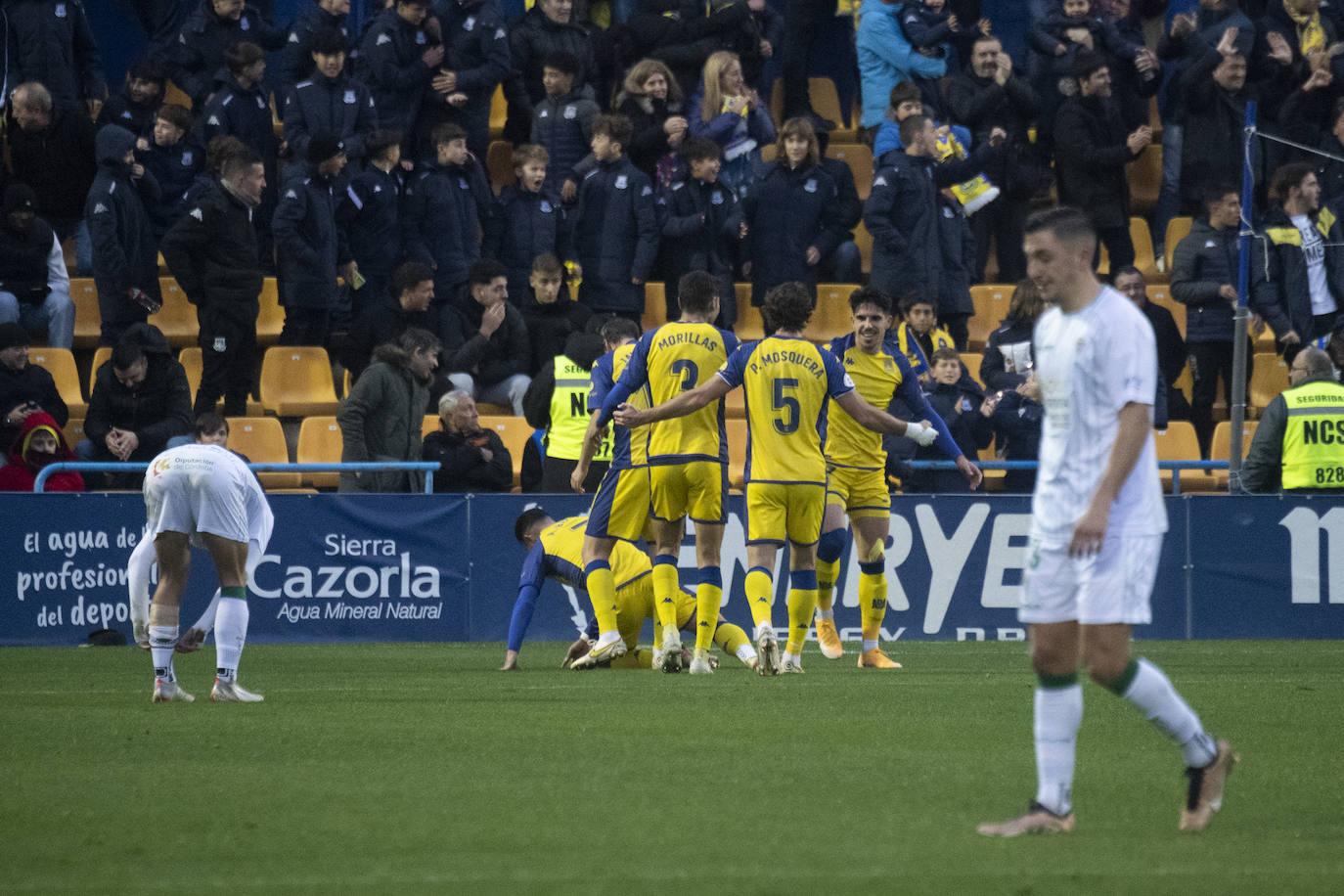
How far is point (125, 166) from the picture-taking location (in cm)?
1700

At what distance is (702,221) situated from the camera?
690 inches

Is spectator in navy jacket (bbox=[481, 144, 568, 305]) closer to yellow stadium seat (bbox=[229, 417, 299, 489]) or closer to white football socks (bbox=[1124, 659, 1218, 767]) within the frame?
yellow stadium seat (bbox=[229, 417, 299, 489])

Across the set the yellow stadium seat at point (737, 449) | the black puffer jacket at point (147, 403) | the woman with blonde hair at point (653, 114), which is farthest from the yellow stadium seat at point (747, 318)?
the black puffer jacket at point (147, 403)

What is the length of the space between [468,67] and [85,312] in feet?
15.1

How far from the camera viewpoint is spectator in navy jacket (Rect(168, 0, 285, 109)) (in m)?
18.2

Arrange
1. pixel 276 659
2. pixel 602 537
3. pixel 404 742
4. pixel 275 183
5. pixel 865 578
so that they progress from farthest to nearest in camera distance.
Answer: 1. pixel 275 183
2. pixel 276 659
3. pixel 865 578
4. pixel 602 537
5. pixel 404 742

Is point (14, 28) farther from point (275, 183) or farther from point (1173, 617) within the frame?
point (1173, 617)

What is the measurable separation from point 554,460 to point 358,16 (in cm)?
759

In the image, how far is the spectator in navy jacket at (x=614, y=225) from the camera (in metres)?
17.3

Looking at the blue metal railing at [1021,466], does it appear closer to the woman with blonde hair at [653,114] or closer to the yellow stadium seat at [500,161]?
the woman with blonde hair at [653,114]

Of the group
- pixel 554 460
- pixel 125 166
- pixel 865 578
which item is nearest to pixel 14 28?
pixel 125 166

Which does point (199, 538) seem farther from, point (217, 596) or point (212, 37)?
point (212, 37)

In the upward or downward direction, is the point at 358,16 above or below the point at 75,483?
above

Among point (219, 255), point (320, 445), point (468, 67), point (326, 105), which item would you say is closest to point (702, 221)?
point (468, 67)
